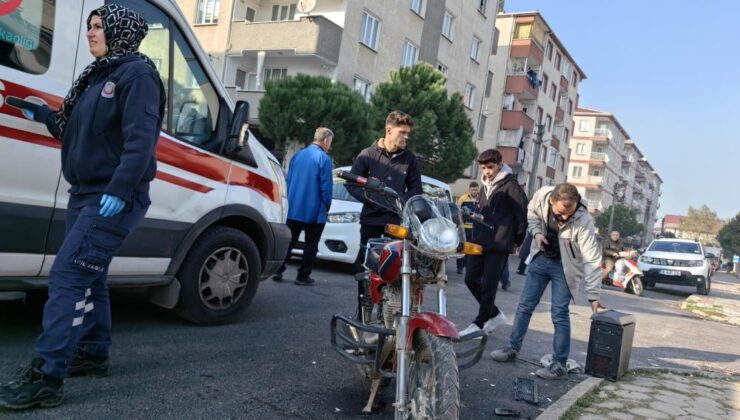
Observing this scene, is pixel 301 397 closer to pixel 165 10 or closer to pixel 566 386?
pixel 566 386

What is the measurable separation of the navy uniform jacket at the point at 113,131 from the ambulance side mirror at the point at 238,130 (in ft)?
4.68

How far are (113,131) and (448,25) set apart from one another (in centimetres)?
2907

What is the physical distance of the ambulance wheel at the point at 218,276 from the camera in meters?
4.55

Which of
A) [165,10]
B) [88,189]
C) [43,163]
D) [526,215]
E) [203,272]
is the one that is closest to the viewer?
[88,189]

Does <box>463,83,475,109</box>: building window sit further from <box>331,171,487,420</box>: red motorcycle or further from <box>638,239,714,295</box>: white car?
<box>331,171,487,420</box>: red motorcycle

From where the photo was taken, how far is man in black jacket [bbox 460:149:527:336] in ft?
17.8

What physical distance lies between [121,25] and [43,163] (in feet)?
3.47

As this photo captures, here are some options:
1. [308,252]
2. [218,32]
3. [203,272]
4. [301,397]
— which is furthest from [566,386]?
[218,32]

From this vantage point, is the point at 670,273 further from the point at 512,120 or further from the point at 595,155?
the point at 595,155

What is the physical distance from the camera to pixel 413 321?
2.93 m

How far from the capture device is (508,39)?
41062 millimetres

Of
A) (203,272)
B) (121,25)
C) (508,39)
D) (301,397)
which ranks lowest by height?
(301,397)

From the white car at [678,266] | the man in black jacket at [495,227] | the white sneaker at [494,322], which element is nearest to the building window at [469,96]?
the white car at [678,266]

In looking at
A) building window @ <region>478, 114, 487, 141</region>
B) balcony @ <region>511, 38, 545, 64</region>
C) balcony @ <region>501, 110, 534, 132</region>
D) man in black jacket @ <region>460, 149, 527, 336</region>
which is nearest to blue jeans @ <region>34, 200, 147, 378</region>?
man in black jacket @ <region>460, 149, 527, 336</region>
